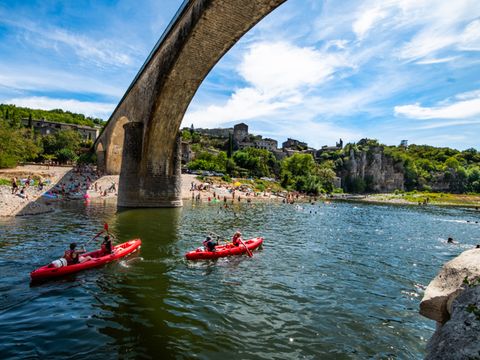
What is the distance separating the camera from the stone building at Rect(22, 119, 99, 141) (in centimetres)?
6419

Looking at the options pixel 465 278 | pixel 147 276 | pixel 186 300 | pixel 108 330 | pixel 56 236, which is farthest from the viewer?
pixel 56 236

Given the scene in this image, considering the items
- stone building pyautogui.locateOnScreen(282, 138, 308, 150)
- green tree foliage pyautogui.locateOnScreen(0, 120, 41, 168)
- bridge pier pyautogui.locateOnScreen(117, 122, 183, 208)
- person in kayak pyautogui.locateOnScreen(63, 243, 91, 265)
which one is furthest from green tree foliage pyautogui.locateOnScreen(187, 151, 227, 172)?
stone building pyautogui.locateOnScreen(282, 138, 308, 150)

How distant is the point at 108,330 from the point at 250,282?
4.27 meters

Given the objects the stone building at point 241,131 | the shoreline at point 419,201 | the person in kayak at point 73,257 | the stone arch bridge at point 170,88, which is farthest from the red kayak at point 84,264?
the stone building at point 241,131

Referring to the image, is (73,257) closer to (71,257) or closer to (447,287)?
(71,257)

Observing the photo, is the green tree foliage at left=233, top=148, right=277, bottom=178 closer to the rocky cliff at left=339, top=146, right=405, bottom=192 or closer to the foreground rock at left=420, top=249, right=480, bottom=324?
the rocky cliff at left=339, top=146, right=405, bottom=192

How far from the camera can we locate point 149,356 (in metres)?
5.02

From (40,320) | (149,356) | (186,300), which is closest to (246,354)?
(149,356)

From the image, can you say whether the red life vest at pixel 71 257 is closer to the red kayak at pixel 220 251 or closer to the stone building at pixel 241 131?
the red kayak at pixel 220 251

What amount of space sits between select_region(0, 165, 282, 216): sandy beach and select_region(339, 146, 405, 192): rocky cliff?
2119 inches

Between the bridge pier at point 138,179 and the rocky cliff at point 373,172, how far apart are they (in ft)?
257

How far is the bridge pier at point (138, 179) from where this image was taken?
→ 74.9 ft

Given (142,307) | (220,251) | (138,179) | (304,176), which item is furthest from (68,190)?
(304,176)

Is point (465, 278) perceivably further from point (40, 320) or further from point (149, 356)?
point (40, 320)
